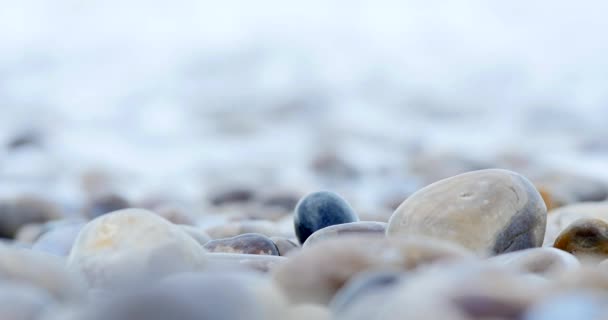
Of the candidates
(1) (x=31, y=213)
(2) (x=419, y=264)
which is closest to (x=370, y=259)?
(2) (x=419, y=264)

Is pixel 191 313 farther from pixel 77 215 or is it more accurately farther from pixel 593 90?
pixel 593 90

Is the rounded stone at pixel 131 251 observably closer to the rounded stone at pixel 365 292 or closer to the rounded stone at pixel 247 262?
the rounded stone at pixel 247 262

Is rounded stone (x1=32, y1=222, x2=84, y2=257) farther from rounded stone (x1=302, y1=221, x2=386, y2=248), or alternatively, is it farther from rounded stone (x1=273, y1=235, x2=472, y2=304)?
rounded stone (x1=273, y1=235, x2=472, y2=304)

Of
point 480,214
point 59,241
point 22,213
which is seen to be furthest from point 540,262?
point 22,213

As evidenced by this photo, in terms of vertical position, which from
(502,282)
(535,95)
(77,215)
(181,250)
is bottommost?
(535,95)

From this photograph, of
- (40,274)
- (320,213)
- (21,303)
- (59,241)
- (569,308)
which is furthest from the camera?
(59,241)

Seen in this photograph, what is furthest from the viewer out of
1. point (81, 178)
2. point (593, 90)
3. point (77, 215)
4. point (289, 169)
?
point (593, 90)

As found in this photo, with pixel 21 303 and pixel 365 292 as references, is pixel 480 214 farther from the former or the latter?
pixel 21 303
